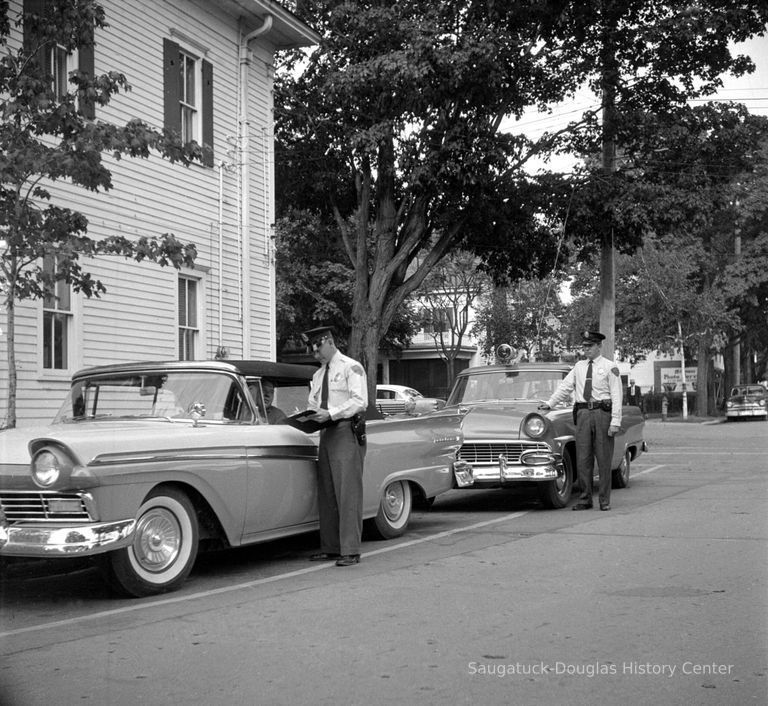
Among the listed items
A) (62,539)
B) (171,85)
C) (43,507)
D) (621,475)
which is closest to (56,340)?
(171,85)

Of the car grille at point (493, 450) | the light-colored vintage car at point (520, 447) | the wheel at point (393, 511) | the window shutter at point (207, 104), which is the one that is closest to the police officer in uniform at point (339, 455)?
the wheel at point (393, 511)

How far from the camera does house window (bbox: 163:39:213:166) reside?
633 inches

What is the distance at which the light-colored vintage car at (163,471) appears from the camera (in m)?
6.24

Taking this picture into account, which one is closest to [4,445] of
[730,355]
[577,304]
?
[577,304]

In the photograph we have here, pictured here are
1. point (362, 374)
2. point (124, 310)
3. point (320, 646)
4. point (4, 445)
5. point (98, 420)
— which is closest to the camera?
point (320, 646)

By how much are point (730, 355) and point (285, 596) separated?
1928 inches

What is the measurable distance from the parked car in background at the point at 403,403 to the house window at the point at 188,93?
Answer: 5231 mm

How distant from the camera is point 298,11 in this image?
2175 centimetres

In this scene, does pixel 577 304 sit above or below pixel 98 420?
above

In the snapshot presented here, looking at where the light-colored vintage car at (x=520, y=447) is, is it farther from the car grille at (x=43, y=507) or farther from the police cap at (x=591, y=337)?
the car grille at (x=43, y=507)

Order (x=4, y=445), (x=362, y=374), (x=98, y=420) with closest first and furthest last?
(x=4, y=445), (x=98, y=420), (x=362, y=374)

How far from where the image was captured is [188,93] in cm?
1683

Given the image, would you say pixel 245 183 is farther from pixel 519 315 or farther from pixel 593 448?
pixel 519 315

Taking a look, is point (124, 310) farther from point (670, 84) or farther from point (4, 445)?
point (670, 84)
